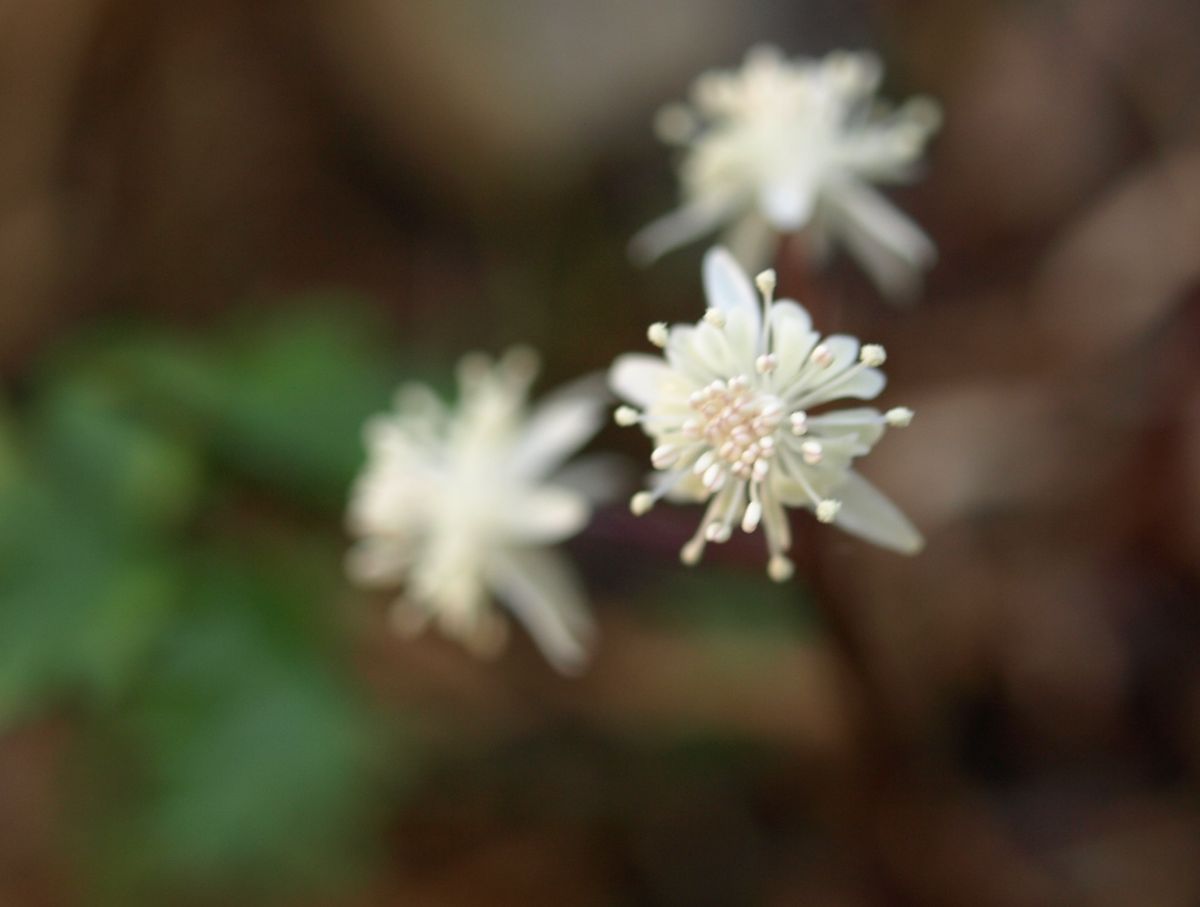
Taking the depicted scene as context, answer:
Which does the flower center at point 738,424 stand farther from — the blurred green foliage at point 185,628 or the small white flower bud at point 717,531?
the blurred green foliage at point 185,628

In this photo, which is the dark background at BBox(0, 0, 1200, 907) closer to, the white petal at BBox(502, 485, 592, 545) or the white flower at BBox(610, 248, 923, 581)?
the white petal at BBox(502, 485, 592, 545)

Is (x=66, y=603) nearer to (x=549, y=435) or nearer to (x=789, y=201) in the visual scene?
(x=549, y=435)

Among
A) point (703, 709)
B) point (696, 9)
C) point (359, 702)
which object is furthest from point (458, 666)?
point (696, 9)

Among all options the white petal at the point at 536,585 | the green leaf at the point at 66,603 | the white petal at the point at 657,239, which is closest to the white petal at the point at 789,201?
the white petal at the point at 536,585

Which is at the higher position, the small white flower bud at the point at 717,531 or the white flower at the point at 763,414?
the white flower at the point at 763,414

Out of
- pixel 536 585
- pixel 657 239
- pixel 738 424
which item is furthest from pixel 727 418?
pixel 657 239
